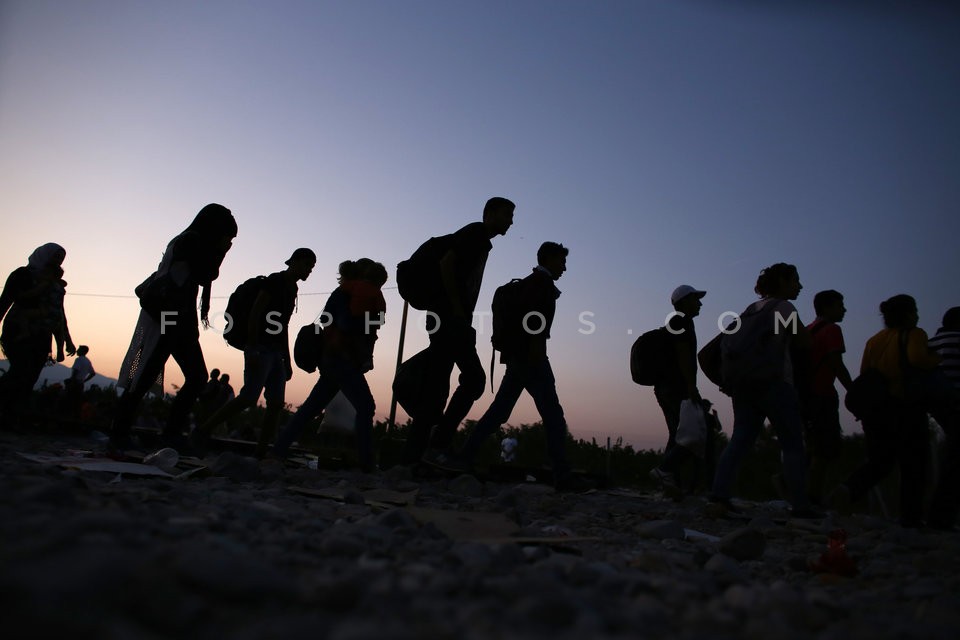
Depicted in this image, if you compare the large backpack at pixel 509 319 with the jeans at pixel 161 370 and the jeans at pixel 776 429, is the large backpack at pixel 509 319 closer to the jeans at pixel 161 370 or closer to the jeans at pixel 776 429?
the jeans at pixel 776 429

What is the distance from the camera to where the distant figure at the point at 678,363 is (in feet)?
20.7

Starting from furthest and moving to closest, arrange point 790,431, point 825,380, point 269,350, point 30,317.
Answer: point 30,317
point 269,350
point 825,380
point 790,431

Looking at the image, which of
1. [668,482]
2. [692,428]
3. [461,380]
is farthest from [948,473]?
[461,380]

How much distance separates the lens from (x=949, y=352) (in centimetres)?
541

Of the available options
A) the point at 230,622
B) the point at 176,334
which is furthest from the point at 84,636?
the point at 176,334

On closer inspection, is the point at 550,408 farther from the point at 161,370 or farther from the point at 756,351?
the point at 161,370

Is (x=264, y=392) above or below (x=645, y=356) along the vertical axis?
below

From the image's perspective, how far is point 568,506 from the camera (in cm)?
463

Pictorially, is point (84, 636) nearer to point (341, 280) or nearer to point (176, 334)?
point (176, 334)

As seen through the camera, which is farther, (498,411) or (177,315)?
(498,411)

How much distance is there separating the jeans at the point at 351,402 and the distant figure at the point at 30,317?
2.78m

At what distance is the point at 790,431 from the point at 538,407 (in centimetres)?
181

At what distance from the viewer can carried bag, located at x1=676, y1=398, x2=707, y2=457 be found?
6.08 metres

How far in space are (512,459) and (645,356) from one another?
30.5ft
